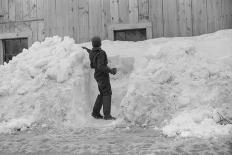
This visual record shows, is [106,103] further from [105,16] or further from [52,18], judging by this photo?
[52,18]

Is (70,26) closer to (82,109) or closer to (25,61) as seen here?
(25,61)

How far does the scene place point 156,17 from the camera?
965 cm

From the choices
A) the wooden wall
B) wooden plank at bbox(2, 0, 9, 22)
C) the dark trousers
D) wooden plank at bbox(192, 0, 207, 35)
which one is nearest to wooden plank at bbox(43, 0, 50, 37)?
the wooden wall

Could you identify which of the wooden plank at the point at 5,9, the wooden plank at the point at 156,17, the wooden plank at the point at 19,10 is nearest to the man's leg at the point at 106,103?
the wooden plank at the point at 156,17

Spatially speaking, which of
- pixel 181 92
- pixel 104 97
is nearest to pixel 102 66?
pixel 104 97

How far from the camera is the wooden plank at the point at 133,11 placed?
32.1 feet

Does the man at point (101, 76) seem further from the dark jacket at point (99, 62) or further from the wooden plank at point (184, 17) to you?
the wooden plank at point (184, 17)

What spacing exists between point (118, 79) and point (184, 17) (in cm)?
248

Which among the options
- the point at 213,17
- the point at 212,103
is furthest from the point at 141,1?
the point at 212,103

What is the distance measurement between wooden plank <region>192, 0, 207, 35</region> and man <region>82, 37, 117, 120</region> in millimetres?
3160

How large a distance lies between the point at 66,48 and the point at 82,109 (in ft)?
Answer: 5.65

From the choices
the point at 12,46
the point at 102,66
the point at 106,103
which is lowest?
the point at 106,103

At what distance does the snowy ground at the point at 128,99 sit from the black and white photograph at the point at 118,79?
0.06 ft

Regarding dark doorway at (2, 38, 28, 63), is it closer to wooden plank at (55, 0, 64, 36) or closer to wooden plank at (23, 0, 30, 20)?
wooden plank at (23, 0, 30, 20)
